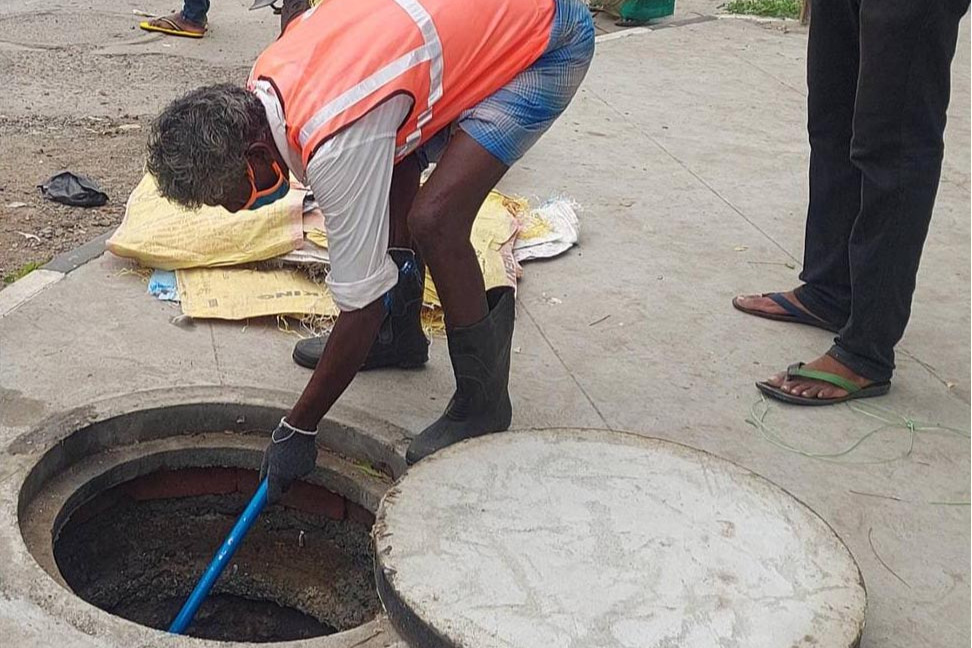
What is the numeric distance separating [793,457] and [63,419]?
183 centimetres

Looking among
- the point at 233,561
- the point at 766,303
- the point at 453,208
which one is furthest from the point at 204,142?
the point at 766,303

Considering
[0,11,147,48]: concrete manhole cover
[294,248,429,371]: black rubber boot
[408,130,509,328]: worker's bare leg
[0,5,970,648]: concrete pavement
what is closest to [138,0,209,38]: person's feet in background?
[0,11,147,48]: concrete manhole cover

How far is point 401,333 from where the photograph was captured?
130 inches

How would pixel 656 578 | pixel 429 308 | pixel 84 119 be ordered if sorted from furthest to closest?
pixel 84 119 < pixel 429 308 < pixel 656 578

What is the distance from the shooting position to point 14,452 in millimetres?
2732

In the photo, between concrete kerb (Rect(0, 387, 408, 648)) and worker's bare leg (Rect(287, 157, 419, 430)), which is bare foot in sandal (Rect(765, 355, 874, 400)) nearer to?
concrete kerb (Rect(0, 387, 408, 648))

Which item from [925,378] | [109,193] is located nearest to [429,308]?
[925,378]

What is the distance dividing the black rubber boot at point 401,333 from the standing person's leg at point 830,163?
1207mm

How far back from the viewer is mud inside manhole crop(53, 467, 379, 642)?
121 inches

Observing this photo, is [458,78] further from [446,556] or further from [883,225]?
[883,225]

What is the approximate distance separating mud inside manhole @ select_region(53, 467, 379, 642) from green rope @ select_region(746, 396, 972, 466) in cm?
107

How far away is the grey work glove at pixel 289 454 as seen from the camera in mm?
2584

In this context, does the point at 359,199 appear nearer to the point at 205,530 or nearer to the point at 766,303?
the point at 205,530

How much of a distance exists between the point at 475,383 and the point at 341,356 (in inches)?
18.3
